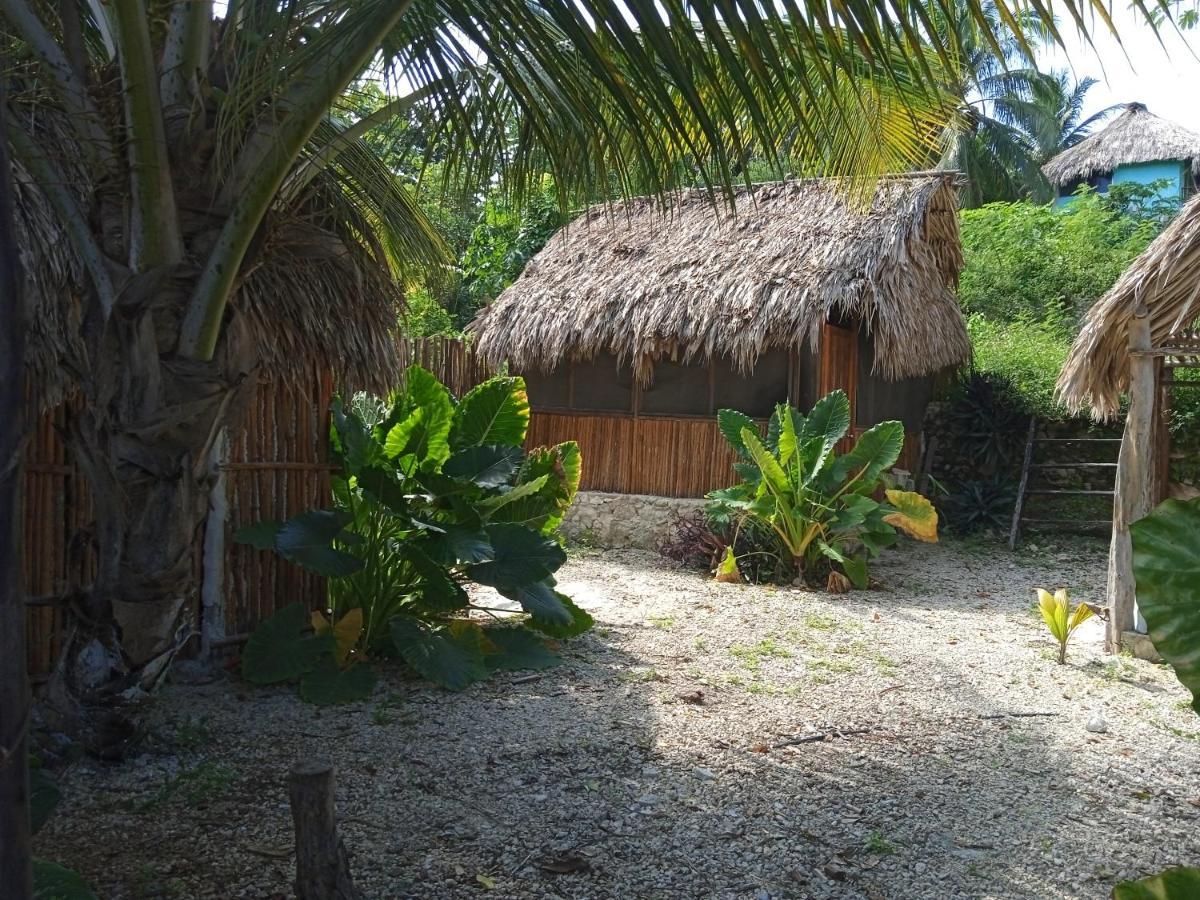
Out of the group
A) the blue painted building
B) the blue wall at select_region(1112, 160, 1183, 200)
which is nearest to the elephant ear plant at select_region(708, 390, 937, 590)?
the blue painted building

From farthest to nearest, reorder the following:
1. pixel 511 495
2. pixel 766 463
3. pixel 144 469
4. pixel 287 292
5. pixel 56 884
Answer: pixel 766 463 < pixel 511 495 < pixel 287 292 < pixel 144 469 < pixel 56 884

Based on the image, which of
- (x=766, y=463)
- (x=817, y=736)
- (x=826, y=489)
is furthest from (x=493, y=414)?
(x=826, y=489)

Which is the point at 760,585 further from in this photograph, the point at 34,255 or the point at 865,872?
the point at 34,255

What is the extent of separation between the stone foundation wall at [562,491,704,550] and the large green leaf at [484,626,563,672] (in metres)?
4.55

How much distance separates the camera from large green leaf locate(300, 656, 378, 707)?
4.57 meters

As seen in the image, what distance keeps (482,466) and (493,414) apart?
696mm

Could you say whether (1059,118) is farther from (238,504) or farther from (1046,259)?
(238,504)

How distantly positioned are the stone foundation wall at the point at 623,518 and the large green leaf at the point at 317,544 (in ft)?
17.5

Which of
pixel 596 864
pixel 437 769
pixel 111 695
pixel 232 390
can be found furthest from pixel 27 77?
pixel 596 864

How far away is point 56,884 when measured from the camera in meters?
1.84

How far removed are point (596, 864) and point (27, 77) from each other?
333 centimetres

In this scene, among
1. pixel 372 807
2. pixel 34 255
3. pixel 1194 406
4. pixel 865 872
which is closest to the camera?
pixel 865 872

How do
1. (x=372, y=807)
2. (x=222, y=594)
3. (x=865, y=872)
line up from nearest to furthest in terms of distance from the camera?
(x=865, y=872)
(x=372, y=807)
(x=222, y=594)

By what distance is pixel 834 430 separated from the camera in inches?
321
